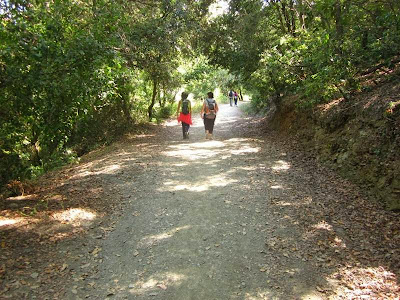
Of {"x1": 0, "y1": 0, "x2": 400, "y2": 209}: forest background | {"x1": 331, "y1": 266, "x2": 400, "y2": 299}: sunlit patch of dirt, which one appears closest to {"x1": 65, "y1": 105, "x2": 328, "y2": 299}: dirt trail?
{"x1": 331, "y1": 266, "x2": 400, "y2": 299}: sunlit patch of dirt

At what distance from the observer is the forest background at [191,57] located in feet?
15.8

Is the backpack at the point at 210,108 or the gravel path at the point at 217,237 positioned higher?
the backpack at the point at 210,108

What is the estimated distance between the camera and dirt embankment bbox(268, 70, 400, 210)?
18.9ft

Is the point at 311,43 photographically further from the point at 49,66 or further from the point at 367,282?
the point at 49,66

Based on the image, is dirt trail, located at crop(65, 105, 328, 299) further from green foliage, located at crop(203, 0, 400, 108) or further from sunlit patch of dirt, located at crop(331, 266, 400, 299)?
green foliage, located at crop(203, 0, 400, 108)

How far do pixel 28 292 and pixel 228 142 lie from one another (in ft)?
29.8

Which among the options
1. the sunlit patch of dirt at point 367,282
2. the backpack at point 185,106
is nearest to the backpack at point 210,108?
the backpack at point 185,106

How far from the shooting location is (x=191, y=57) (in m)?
13.8

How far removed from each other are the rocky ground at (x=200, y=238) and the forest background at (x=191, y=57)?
45.1 inches

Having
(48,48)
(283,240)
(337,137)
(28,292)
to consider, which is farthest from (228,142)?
(28,292)

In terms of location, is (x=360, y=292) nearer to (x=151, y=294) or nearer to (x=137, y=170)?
(x=151, y=294)

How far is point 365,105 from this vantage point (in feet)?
24.6

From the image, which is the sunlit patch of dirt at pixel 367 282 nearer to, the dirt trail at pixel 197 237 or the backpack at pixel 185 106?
the dirt trail at pixel 197 237

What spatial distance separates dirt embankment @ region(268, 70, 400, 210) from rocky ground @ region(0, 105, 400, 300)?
355 millimetres
